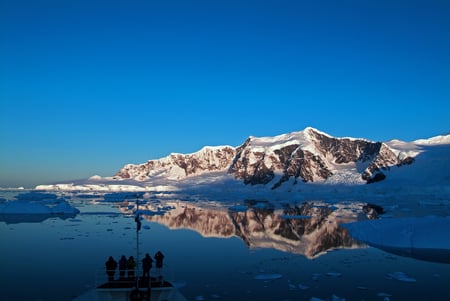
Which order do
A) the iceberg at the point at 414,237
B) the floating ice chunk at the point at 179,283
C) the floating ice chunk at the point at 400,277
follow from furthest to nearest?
1. the iceberg at the point at 414,237
2. the floating ice chunk at the point at 400,277
3. the floating ice chunk at the point at 179,283

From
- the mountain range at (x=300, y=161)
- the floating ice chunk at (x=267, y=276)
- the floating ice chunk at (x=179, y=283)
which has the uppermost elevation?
the mountain range at (x=300, y=161)

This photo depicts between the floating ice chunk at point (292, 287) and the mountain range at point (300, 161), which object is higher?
the mountain range at point (300, 161)

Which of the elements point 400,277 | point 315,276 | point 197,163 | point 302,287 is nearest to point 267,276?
point 302,287

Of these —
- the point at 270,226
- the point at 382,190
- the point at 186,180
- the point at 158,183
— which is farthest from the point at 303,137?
the point at 270,226

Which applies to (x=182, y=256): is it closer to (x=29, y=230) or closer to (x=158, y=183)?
(x=29, y=230)

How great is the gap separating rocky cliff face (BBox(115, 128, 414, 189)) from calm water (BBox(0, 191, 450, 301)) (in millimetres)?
103844

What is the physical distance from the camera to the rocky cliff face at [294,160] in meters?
133

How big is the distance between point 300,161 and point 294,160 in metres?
2.93

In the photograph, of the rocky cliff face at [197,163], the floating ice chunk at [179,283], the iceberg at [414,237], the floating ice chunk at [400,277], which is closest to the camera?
the floating ice chunk at [179,283]

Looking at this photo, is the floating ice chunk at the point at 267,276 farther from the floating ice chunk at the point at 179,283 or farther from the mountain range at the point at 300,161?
the mountain range at the point at 300,161

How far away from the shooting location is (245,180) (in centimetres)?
15788

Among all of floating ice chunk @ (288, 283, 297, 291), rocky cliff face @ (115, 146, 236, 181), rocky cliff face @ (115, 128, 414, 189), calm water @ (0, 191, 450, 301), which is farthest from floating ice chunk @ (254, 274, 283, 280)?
rocky cliff face @ (115, 146, 236, 181)

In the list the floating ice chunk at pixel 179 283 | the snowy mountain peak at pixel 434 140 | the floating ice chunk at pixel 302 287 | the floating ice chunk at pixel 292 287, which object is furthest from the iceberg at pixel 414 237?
the snowy mountain peak at pixel 434 140

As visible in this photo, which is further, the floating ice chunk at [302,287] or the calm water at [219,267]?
the floating ice chunk at [302,287]
